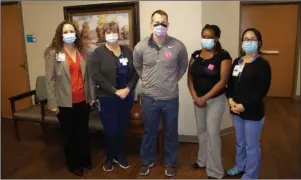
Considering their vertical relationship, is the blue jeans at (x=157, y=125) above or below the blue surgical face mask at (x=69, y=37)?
below

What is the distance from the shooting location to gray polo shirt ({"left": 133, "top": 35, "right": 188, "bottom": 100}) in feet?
7.85

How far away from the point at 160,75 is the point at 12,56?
10.3ft

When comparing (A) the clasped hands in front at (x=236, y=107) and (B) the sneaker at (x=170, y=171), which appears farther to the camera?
(B) the sneaker at (x=170, y=171)

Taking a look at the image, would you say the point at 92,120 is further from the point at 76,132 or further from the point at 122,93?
the point at 122,93

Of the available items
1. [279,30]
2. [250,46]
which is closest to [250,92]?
[250,46]

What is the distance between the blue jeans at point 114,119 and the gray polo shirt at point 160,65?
1.00 feet

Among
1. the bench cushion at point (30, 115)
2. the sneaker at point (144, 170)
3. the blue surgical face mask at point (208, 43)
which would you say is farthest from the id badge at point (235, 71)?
the bench cushion at point (30, 115)

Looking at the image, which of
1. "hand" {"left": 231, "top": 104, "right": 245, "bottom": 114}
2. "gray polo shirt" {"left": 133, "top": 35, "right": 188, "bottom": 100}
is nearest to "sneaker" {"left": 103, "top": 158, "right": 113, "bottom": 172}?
A: "gray polo shirt" {"left": 133, "top": 35, "right": 188, "bottom": 100}

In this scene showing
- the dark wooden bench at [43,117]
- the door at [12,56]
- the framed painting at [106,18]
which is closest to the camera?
the dark wooden bench at [43,117]

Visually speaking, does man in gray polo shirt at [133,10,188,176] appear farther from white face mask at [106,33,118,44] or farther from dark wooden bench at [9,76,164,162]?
dark wooden bench at [9,76,164,162]

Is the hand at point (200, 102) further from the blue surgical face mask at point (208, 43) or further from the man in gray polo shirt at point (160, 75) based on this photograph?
the blue surgical face mask at point (208, 43)

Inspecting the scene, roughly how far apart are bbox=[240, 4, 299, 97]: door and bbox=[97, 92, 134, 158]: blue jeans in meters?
3.45

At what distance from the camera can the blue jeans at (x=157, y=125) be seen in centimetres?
249

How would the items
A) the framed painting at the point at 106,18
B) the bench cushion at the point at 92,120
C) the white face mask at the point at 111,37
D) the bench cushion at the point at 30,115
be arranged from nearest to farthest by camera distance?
the white face mask at the point at 111,37 < the bench cushion at the point at 92,120 < the framed painting at the point at 106,18 < the bench cushion at the point at 30,115
